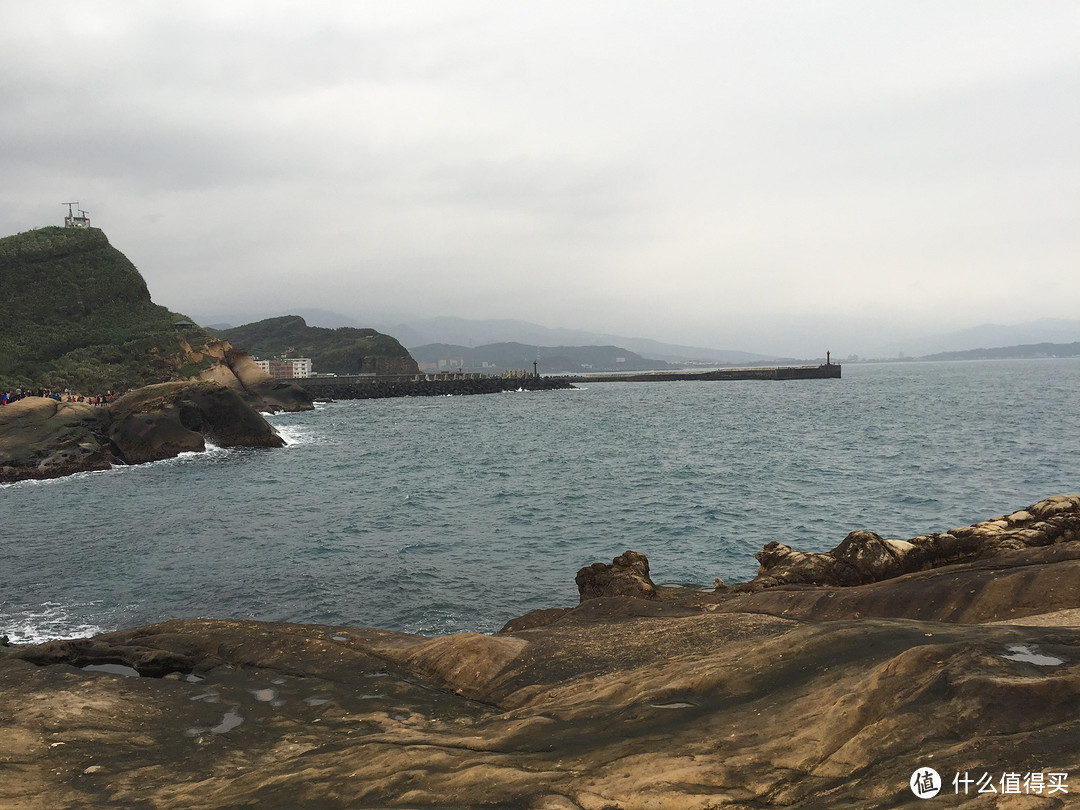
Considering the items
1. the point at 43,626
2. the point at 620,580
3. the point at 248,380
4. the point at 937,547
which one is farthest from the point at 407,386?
the point at 937,547

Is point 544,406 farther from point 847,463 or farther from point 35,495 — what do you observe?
point 35,495

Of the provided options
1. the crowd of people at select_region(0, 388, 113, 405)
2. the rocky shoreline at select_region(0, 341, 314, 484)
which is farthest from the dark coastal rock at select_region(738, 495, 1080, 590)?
the crowd of people at select_region(0, 388, 113, 405)

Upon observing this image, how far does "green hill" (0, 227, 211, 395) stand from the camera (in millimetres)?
75875

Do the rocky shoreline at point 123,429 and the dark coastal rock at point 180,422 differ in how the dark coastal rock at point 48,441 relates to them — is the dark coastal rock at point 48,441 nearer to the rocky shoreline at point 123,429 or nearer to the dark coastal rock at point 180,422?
the rocky shoreline at point 123,429

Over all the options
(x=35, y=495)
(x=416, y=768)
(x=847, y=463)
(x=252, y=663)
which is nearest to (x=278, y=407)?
(x=35, y=495)

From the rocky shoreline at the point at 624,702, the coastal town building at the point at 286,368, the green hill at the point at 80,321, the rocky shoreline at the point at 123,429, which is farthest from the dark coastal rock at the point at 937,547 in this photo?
the coastal town building at the point at 286,368

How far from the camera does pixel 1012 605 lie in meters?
9.40

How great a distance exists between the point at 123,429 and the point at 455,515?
29198 mm

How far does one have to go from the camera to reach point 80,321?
8688 centimetres

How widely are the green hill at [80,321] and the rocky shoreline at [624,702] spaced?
246ft

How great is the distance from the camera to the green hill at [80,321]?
7588cm

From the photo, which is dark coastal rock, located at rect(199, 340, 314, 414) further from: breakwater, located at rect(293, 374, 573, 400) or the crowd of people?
breakwater, located at rect(293, 374, 573, 400)

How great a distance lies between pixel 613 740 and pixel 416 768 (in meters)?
1.88

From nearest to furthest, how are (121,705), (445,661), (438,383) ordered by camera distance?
(121,705) < (445,661) < (438,383)
